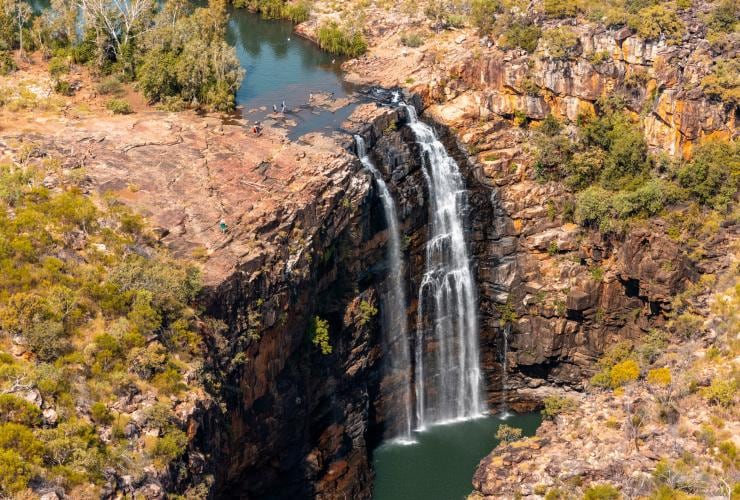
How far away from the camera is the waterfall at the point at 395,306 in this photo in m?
55.7

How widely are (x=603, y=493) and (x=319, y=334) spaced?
19983 mm

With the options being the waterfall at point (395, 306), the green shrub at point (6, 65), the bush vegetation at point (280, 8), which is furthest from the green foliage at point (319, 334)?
the bush vegetation at point (280, 8)

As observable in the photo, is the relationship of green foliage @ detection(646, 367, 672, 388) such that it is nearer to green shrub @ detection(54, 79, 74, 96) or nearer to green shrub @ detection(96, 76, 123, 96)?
green shrub @ detection(96, 76, 123, 96)

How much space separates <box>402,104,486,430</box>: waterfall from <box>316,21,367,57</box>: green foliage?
17.2 metres

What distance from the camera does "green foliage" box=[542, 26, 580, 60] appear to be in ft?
208

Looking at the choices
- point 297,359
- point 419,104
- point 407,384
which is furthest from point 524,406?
point 419,104

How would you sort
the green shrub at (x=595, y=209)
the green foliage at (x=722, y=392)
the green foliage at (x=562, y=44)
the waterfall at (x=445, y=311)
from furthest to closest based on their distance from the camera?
the green foliage at (x=562, y=44) → the waterfall at (x=445, y=311) → the green shrub at (x=595, y=209) → the green foliage at (x=722, y=392)

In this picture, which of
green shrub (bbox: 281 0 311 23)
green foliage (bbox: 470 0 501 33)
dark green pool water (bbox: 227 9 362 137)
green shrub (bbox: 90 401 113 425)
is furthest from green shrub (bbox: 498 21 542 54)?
green shrub (bbox: 90 401 113 425)

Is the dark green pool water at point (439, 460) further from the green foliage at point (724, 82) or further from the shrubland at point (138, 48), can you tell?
the shrubland at point (138, 48)

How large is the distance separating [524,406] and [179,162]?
32.6 metres

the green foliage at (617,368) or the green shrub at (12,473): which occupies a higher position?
the green shrub at (12,473)

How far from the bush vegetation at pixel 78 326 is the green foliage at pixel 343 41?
35.9 m

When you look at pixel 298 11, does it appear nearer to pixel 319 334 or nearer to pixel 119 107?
pixel 119 107

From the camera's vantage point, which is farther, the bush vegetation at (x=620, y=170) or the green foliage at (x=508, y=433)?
the bush vegetation at (x=620, y=170)
